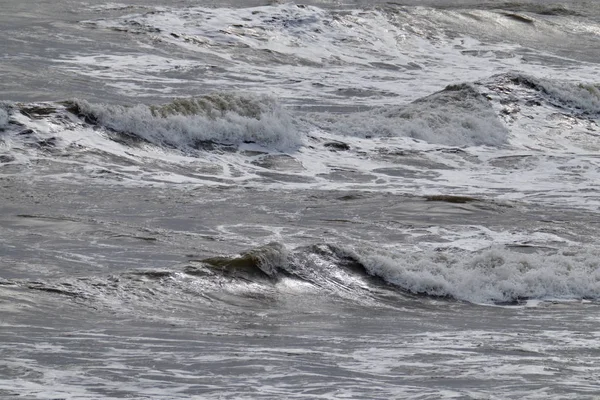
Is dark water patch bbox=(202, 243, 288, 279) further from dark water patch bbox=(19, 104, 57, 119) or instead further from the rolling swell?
dark water patch bbox=(19, 104, 57, 119)

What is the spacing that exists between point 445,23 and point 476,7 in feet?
7.41

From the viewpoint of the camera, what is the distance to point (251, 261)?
9.89 meters

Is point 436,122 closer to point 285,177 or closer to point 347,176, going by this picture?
point 347,176

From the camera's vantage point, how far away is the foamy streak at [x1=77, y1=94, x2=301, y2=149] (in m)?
15.3

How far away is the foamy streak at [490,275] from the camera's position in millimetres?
10297

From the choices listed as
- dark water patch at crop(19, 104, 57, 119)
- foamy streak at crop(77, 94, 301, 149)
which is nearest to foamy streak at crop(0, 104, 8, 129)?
dark water patch at crop(19, 104, 57, 119)

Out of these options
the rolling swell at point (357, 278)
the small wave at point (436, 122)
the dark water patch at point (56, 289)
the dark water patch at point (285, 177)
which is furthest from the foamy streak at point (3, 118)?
the dark water patch at point (56, 289)

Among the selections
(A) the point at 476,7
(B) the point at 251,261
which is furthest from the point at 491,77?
(B) the point at 251,261

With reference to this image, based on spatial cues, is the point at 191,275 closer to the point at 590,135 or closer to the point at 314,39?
the point at 590,135

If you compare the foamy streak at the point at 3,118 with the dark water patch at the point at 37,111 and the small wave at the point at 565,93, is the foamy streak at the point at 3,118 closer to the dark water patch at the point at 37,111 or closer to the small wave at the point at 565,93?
the dark water patch at the point at 37,111

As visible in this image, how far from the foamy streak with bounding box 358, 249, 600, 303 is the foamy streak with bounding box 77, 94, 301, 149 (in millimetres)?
5313

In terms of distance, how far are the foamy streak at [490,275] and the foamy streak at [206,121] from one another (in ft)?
17.4

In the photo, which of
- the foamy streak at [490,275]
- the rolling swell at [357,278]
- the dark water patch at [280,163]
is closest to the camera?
the rolling swell at [357,278]

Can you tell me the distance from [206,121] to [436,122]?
3.81 meters
